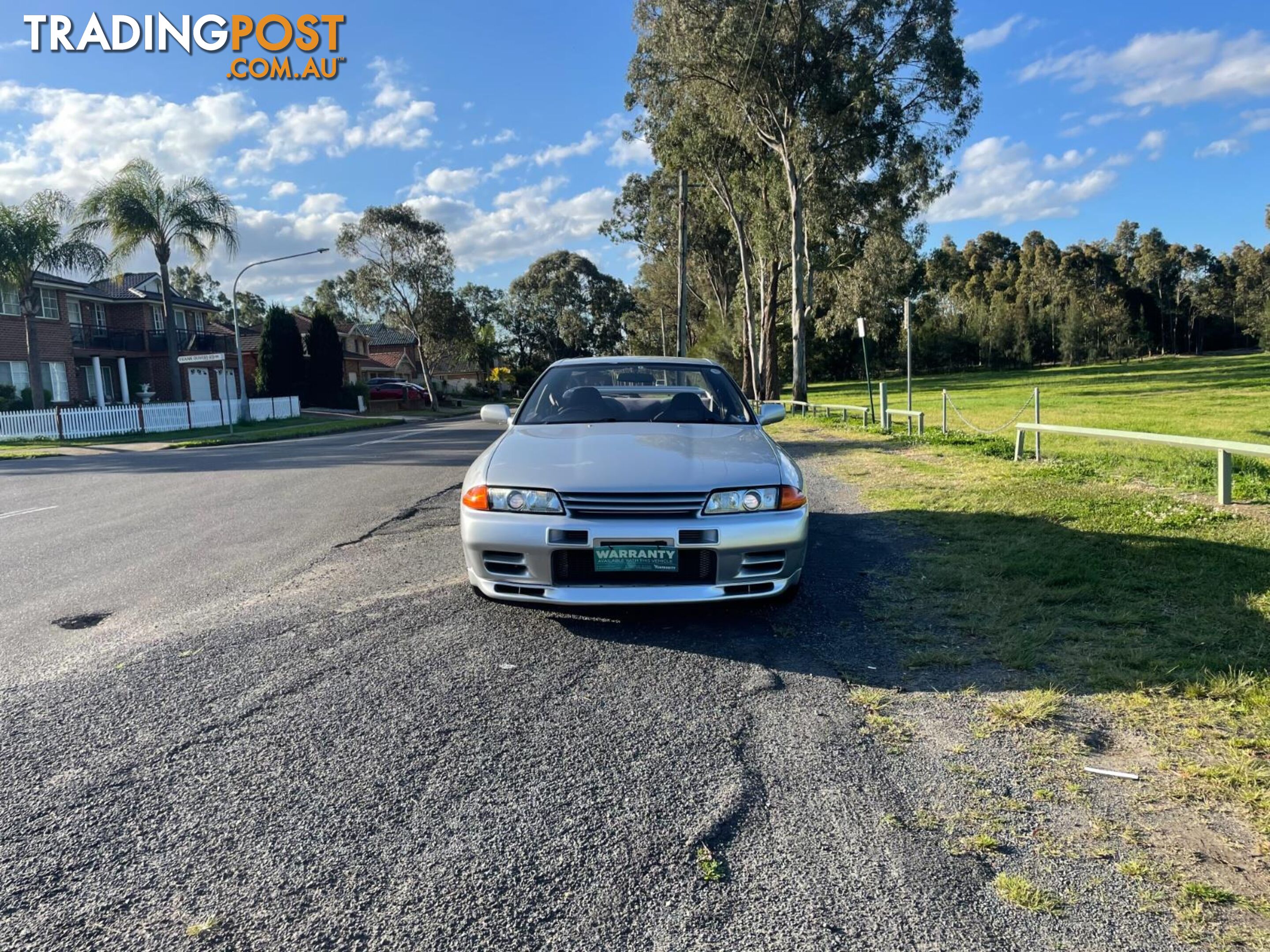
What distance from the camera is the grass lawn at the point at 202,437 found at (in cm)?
2200

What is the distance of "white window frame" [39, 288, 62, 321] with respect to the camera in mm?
35312

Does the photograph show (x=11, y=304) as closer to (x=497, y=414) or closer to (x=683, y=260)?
(x=683, y=260)

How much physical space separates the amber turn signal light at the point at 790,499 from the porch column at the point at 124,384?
145 feet

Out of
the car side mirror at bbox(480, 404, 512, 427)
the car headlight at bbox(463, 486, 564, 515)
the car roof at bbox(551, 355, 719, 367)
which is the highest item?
the car roof at bbox(551, 355, 719, 367)

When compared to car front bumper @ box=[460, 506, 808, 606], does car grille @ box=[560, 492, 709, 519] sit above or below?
above

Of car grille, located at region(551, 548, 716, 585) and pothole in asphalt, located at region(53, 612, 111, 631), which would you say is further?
pothole in asphalt, located at region(53, 612, 111, 631)

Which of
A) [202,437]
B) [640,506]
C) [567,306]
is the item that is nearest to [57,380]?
[202,437]

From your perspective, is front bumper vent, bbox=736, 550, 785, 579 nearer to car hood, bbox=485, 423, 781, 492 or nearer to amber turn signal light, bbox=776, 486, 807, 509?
amber turn signal light, bbox=776, 486, 807, 509

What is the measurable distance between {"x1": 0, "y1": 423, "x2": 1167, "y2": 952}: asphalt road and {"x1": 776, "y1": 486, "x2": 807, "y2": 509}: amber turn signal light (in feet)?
2.26

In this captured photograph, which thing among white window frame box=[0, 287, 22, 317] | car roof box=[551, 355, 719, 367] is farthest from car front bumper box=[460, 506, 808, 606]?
white window frame box=[0, 287, 22, 317]

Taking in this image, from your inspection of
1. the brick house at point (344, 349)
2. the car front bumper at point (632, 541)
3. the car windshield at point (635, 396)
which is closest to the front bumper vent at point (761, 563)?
the car front bumper at point (632, 541)

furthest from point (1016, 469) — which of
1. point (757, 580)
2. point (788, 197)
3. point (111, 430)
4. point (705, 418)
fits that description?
point (111, 430)

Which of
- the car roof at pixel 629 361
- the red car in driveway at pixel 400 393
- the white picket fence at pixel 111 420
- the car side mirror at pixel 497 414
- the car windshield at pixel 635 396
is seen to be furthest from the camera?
the red car in driveway at pixel 400 393

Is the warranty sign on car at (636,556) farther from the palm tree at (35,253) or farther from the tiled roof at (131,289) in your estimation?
the tiled roof at (131,289)
